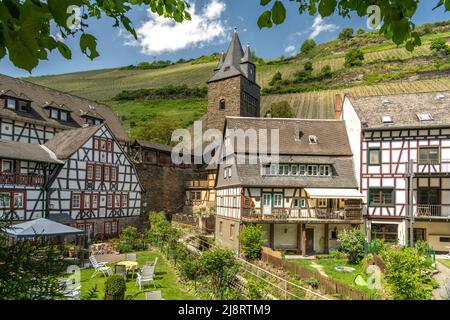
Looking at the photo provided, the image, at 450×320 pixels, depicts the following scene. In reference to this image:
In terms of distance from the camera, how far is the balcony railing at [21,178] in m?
22.7

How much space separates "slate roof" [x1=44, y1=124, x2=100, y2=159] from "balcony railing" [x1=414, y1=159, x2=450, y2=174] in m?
23.2

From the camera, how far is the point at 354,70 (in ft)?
292

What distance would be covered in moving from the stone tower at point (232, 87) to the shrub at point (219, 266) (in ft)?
114

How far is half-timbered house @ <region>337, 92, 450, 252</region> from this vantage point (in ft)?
79.3

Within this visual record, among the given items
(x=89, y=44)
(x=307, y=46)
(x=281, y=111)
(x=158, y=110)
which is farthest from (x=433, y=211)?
(x=307, y=46)

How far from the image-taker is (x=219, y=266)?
14.1 meters

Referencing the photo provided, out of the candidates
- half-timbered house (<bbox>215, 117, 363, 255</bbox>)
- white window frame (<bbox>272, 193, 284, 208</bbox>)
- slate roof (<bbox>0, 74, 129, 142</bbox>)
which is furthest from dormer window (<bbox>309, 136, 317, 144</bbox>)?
slate roof (<bbox>0, 74, 129, 142</bbox>)

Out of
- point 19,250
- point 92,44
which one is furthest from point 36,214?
point 92,44

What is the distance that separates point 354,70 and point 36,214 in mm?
81699

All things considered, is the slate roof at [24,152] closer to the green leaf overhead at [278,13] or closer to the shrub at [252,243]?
the shrub at [252,243]

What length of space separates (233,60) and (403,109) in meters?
27.1

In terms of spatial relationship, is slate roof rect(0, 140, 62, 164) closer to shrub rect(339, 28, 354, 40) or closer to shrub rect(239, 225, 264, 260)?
shrub rect(239, 225, 264, 260)

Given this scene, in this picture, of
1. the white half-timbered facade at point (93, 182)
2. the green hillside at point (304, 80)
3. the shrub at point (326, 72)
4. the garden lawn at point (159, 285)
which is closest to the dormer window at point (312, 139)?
the garden lawn at point (159, 285)

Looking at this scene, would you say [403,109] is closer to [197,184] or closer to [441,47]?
[197,184]
